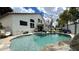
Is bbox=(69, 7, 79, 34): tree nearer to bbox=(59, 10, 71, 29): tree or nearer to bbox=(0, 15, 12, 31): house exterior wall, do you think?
bbox=(59, 10, 71, 29): tree

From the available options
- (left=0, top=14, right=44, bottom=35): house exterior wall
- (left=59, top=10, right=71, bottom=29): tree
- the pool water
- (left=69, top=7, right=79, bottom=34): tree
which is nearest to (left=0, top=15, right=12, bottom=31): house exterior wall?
(left=0, top=14, right=44, bottom=35): house exterior wall

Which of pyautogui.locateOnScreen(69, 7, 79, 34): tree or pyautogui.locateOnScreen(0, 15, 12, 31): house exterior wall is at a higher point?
pyautogui.locateOnScreen(69, 7, 79, 34): tree

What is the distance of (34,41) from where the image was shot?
306 cm

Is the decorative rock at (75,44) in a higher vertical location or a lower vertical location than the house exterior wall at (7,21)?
lower

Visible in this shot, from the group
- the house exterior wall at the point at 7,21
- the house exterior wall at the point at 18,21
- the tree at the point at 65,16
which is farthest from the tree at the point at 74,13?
the house exterior wall at the point at 7,21

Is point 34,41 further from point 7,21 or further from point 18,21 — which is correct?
point 7,21

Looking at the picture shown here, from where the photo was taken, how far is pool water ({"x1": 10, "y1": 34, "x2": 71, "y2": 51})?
9.91 ft

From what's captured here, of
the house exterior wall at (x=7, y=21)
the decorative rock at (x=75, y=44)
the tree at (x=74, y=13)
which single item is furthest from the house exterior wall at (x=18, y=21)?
the decorative rock at (x=75, y=44)

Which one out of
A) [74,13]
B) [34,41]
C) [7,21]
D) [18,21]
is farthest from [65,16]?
[7,21]

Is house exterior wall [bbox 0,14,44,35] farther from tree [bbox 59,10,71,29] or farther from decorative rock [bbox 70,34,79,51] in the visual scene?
decorative rock [bbox 70,34,79,51]

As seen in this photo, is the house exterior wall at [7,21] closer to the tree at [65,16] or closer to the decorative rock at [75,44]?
the tree at [65,16]

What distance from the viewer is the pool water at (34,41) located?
302 centimetres

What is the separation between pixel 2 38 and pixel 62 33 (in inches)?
44.3
